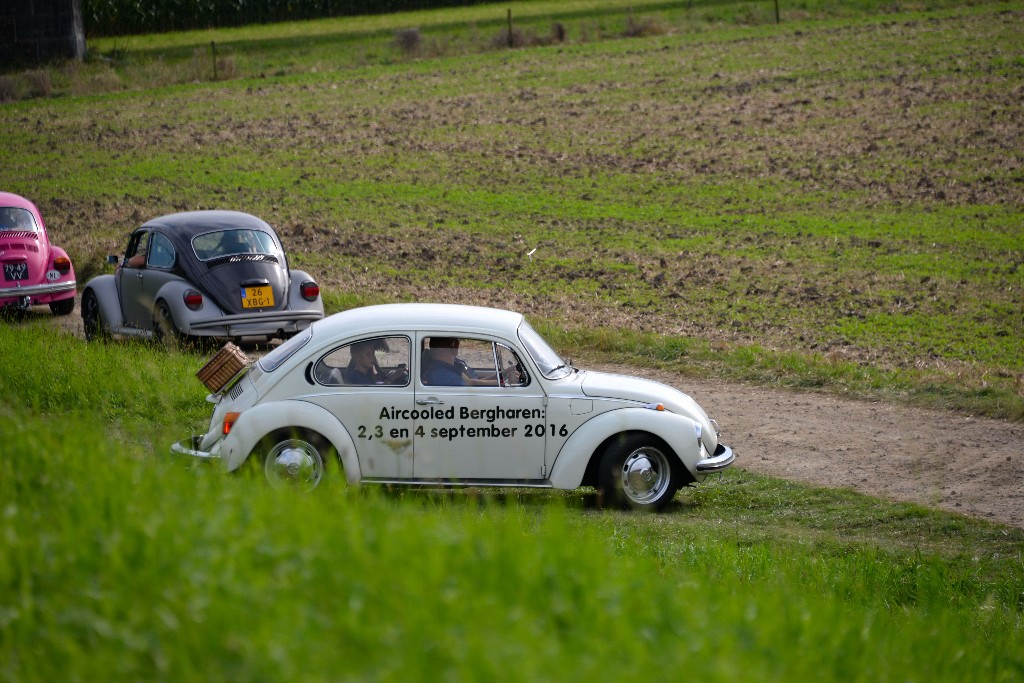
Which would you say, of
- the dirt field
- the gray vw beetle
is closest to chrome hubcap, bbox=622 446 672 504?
the dirt field

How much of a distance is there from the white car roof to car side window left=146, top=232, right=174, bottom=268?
652 cm

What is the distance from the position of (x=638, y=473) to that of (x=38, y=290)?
11343 millimetres

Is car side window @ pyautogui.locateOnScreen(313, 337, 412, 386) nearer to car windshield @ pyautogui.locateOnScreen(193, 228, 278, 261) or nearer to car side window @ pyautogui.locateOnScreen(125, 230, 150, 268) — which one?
car windshield @ pyautogui.locateOnScreen(193, 228, 278, 261)

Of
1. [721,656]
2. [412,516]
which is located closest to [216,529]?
[412,516]

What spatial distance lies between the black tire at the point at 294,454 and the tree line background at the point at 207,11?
47.5m

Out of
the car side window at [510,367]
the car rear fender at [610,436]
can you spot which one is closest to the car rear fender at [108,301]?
the car side window at [510,367]

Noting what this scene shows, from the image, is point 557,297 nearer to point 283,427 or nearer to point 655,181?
point 655,181

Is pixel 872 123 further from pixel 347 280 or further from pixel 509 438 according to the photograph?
pixel 509 438

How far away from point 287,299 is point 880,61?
2673 cm

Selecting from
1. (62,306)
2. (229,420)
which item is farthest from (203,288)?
(229,420)

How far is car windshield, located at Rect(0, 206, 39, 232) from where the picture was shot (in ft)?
55.5

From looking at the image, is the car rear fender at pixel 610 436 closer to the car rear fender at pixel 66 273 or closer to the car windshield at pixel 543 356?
the car windshield at pixel 543 356

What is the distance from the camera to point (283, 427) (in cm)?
848

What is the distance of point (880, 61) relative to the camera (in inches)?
1383
